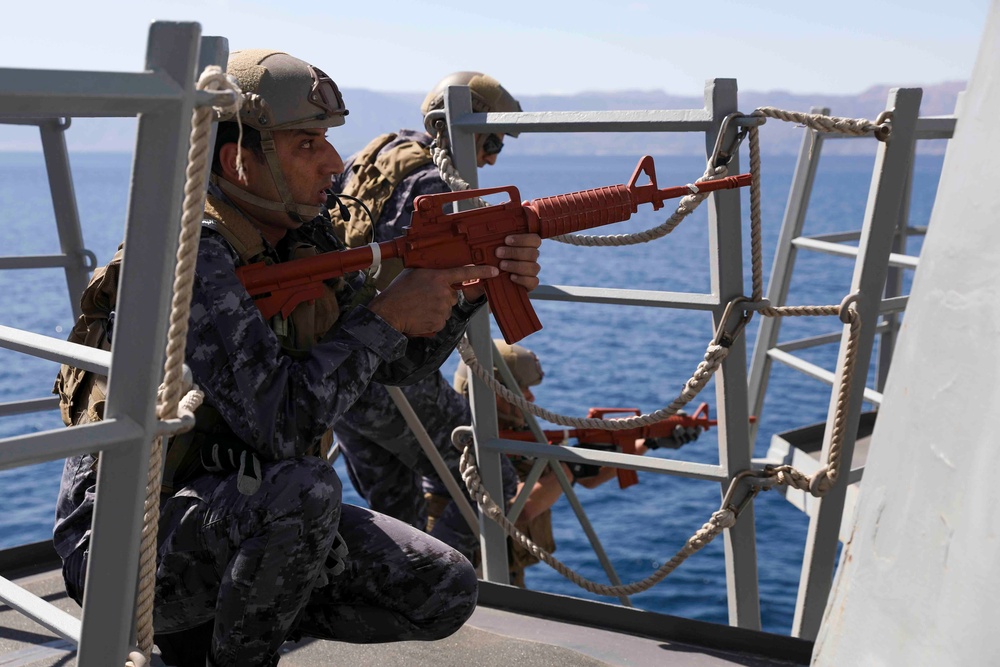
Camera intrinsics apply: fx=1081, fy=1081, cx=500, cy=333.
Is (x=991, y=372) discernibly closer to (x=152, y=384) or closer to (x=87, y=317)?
(x=152, y=384)

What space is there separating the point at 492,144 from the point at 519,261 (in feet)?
6.87

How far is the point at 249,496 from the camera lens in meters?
2.33

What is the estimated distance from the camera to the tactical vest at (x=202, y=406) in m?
2.30

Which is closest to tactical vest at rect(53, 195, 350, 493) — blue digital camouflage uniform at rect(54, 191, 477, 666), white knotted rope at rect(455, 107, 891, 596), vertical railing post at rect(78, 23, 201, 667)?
blue digital camouflage uniform at rect(54, 191, 477, 666)

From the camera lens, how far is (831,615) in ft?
4.70

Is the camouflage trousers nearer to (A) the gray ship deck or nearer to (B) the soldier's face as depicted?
(A) the gray ship deck

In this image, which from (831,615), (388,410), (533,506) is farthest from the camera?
(533,506)

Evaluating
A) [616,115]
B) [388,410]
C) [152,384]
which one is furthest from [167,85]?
[388,410]

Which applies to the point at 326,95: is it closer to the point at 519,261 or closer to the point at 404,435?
the point at 519,261

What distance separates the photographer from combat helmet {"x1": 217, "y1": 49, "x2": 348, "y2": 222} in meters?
2.53

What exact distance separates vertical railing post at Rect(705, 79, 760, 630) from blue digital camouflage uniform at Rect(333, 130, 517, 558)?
1.34 metres

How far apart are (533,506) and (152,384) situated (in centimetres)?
371

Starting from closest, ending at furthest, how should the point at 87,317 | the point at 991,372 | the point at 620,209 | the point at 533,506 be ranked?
1. the point at 991,372
2. the point at 87,317
3. the point at 620,209
4. the point at 533,506

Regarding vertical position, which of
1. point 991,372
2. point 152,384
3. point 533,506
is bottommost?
point 533,506
